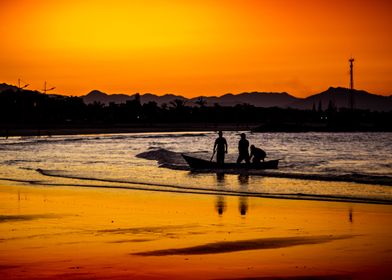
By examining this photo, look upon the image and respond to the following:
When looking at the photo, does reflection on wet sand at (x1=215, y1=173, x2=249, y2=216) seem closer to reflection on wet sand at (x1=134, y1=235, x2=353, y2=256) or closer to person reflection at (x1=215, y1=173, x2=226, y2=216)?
person reflection at (x1=215, y1=173, x2=226, y2=216)

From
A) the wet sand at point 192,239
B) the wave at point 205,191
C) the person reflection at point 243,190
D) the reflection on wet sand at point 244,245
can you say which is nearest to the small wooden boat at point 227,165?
the person reflection at point 243,190

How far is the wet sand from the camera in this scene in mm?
11625

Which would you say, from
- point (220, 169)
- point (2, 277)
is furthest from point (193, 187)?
point (2, 277)

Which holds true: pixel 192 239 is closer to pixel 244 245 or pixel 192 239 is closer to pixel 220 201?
pixel 244 245

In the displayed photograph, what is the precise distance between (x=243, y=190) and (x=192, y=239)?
12200 millimetres

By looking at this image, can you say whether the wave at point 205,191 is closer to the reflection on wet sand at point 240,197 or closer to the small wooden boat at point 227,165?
the reflection on wet sand at point 240,197

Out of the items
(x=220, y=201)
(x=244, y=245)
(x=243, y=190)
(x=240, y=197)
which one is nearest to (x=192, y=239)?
(x=244, y=245)

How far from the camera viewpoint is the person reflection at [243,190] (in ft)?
65.1

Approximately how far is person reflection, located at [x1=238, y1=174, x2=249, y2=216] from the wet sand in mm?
86

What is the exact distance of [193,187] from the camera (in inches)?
1110

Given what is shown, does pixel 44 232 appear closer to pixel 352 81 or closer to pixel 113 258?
pixel 113 258

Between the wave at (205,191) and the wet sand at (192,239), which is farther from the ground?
the wet sand at (192,239)

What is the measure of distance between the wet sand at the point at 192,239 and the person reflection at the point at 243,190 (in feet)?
0.28

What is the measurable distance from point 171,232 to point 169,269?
3.92 meters
